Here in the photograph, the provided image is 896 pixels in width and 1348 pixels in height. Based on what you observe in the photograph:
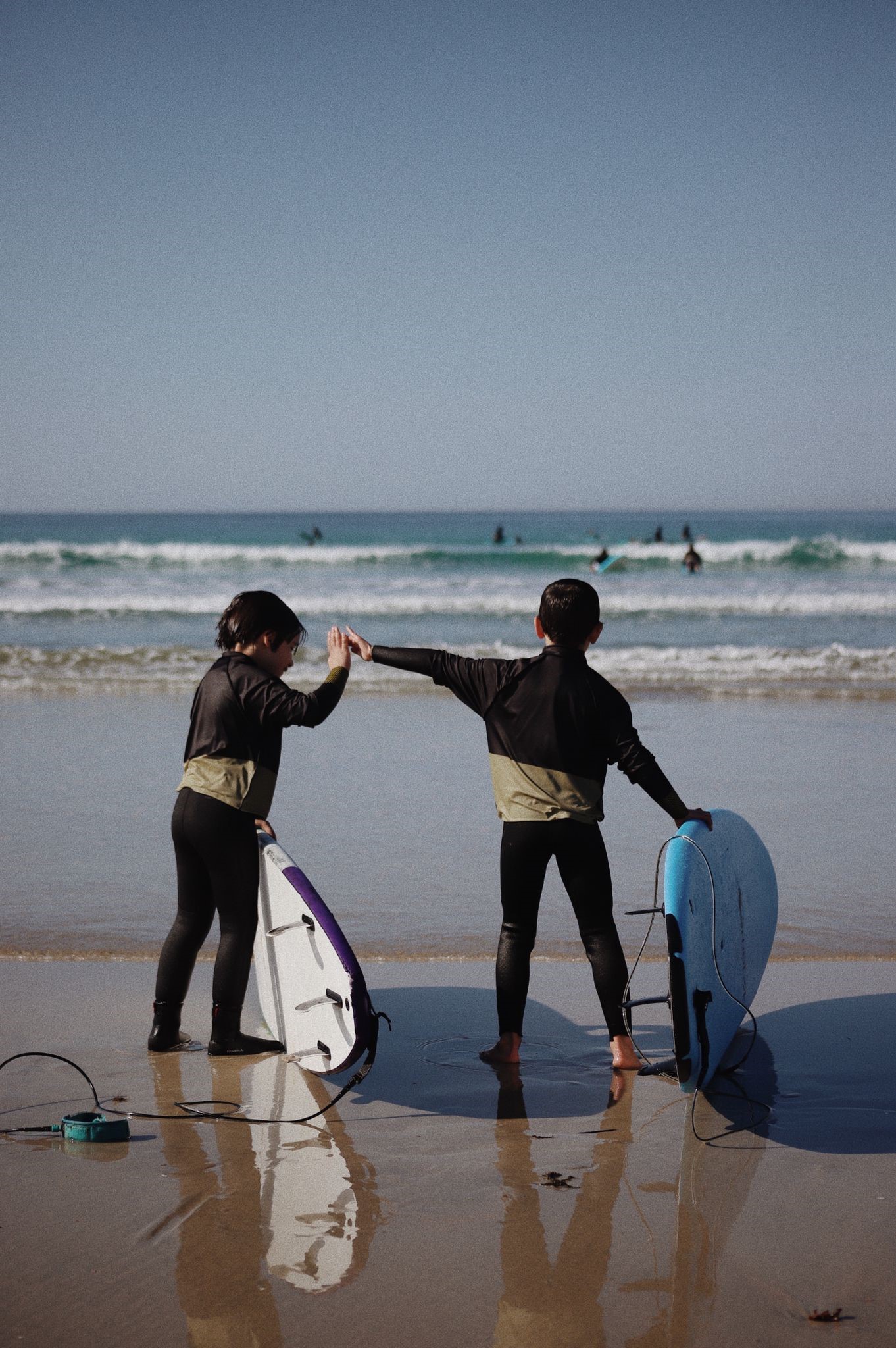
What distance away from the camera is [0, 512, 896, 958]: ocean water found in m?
5.25

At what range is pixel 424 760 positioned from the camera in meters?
8.64

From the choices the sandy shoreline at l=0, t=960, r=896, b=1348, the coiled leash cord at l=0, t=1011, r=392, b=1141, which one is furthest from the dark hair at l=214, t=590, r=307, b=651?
the sandy shoreline at l=0, t=960, r=896, b=1348

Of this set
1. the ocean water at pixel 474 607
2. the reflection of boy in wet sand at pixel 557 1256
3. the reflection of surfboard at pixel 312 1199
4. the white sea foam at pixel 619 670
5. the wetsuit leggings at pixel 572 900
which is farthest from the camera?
the ocean water at pixel 474 607

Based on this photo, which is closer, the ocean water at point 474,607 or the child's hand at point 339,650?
the child's hand at point 339,650

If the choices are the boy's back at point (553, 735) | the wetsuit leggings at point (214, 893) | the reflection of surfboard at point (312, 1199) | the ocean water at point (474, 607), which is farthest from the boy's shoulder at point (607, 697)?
the ocean water at point (474, 607)

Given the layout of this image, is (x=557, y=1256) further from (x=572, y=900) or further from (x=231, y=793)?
(x=231, y=793)

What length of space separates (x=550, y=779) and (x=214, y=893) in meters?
1.08

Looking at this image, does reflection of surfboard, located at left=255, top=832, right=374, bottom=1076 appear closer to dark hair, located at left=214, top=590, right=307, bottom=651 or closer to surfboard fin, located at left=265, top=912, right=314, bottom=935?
surfboard fin, located at left=265, top=912, right=314, bottom=935

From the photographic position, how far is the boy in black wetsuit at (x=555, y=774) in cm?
357

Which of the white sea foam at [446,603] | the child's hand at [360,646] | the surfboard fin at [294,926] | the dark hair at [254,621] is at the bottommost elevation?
the surfboard fin at [294,926]

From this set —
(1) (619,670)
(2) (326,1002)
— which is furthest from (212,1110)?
(1) (619,670)

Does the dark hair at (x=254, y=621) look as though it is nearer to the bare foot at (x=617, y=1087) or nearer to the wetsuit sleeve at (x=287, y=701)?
the wetsuit sleeve at (x=287, y=701)

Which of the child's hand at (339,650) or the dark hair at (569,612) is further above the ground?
the dark hair at (569,612)

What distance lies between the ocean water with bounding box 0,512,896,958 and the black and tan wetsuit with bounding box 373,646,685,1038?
111 centimetres
